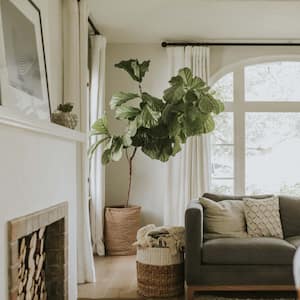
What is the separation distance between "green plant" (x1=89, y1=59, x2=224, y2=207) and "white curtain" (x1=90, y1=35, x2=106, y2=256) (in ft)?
0.99

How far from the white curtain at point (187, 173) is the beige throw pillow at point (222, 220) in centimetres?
125

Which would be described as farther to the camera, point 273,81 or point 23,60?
point 273,81

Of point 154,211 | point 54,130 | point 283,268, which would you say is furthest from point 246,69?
point 54,130

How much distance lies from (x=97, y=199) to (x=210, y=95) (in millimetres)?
1777

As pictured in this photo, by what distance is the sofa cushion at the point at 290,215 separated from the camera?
13.3 feet

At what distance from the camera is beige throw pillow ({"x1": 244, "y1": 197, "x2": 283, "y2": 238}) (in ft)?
12.8

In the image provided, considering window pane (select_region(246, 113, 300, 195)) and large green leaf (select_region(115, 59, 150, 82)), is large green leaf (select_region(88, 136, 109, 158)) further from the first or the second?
window pane (select_region(246, 113, 300, 195))

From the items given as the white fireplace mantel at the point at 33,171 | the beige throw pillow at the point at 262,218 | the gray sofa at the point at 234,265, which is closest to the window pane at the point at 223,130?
the beige throw pillow at the point at 262,218

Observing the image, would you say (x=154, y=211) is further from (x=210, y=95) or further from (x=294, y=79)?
(x=294, y=79)

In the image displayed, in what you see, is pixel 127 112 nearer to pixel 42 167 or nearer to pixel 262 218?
pixel 262 218

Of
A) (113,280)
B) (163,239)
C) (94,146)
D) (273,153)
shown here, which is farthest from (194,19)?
(113,280)

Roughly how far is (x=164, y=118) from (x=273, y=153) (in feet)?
6.50

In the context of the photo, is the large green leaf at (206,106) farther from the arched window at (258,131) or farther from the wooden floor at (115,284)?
the wooden floor at (115,284)

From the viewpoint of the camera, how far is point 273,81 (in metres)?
5.71
